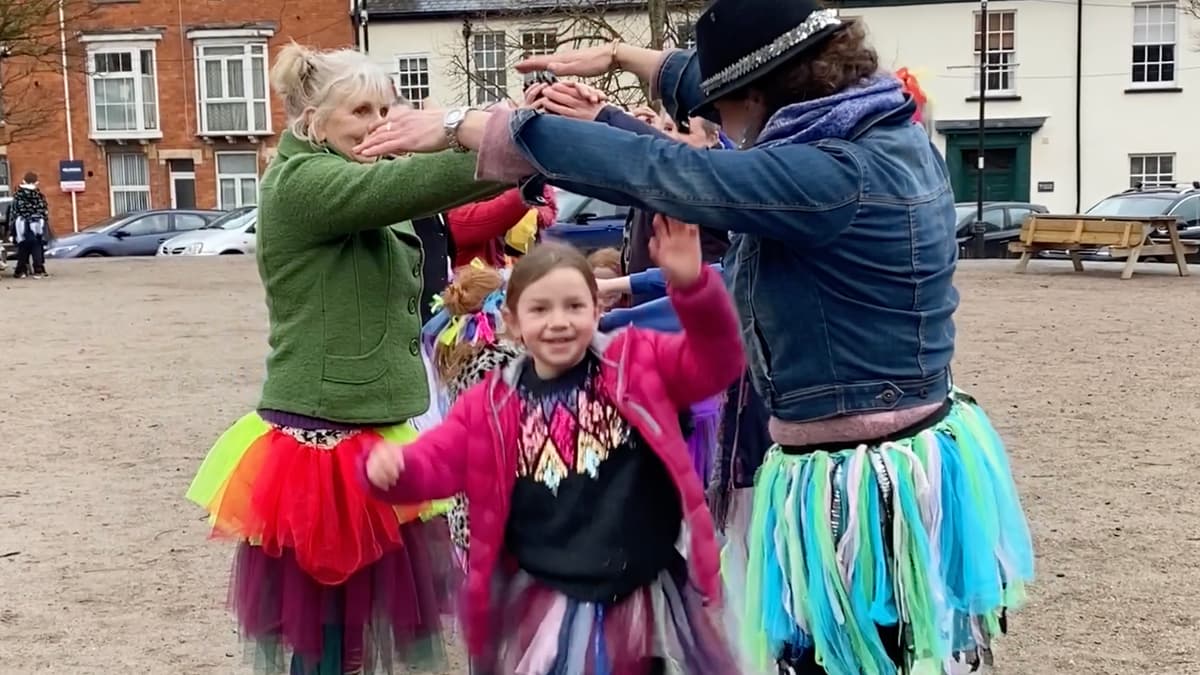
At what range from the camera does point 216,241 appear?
87.5 feet

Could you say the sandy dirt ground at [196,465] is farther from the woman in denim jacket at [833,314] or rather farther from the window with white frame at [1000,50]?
the window with white frame at [1000,50]

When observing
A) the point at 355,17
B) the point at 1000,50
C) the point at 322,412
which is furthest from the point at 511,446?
the point at 355,17

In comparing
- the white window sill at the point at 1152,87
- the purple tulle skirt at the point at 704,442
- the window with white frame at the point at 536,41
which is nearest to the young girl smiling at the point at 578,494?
the purple tulle skirt at the point at 704,442

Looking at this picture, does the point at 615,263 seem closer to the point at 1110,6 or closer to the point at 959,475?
the point at 959,475

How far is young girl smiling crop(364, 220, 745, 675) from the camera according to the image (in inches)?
101

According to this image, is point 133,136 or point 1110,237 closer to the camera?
point 1110,237

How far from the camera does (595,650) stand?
2.57 meters

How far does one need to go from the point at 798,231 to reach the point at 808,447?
1.58 ft

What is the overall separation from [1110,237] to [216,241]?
59.3 ft

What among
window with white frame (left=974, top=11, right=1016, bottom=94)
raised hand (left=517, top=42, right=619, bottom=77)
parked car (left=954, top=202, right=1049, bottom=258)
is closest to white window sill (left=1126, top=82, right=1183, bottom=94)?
window with white frame (left=974, top=11, right=1016, bottom=94)

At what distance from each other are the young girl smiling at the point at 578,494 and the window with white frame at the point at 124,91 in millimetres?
36099

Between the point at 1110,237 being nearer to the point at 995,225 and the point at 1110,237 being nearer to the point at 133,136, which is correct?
the point at 995,225

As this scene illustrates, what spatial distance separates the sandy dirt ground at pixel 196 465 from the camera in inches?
169

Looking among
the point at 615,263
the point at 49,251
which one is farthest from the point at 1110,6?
the point at 615,263
